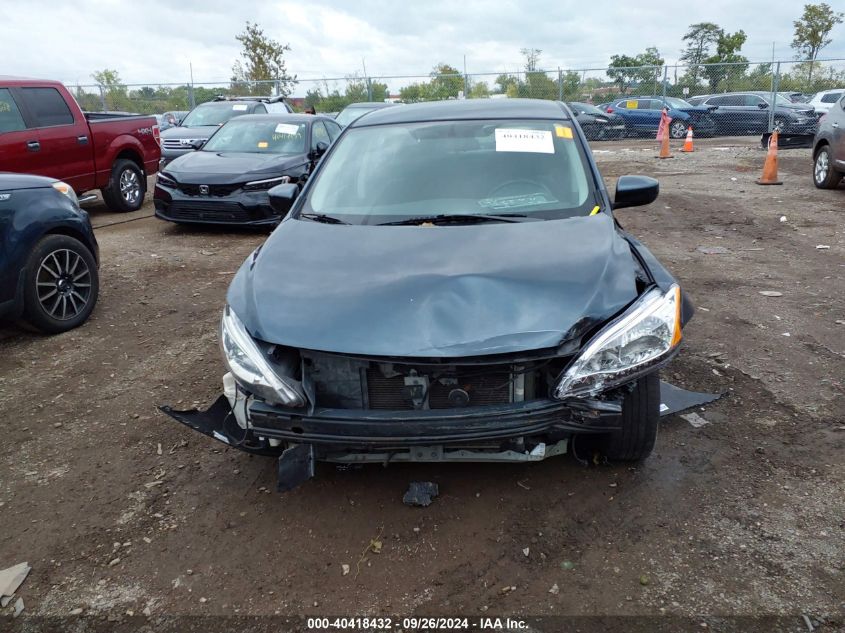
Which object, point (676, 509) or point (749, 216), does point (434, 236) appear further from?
point (749, 216)

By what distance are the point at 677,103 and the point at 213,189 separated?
19.0 meters

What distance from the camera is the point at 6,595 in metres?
2.52

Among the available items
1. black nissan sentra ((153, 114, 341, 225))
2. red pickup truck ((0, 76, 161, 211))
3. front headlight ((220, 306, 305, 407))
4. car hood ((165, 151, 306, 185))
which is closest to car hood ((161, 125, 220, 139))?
red pickup truck ((0, 76, 161, 211))

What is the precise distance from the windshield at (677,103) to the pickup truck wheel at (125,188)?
17959 millimetres

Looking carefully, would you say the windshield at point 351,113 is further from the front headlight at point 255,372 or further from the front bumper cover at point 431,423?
the front bumper cover at point 431,423

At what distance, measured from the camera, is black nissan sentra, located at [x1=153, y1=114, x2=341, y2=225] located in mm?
8336

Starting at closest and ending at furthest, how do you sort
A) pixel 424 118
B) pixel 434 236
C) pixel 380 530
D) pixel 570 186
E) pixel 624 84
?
pixel 380 530 < pixel 434 236 < pixel 570 186 < pixel 424 118 < pixel 624 84

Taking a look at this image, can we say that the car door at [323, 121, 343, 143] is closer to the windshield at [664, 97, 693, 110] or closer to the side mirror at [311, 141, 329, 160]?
the side mirror at [311, 141, 329, 160]

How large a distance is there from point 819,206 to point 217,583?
32.7 feet

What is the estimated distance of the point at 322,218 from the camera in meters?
3.61

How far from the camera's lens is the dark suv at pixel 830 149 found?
1014cm

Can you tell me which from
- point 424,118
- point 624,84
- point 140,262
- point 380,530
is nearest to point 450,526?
point 380,530

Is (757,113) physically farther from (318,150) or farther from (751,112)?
(318,150)

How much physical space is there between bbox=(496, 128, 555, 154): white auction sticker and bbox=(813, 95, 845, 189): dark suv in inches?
330
